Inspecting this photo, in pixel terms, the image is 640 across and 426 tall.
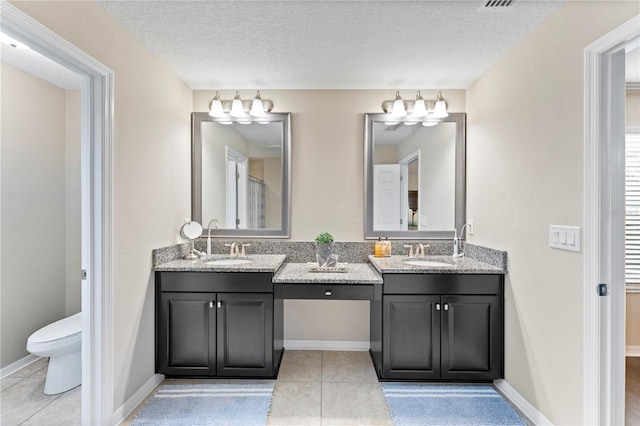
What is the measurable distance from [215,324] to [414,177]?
6.53 ft

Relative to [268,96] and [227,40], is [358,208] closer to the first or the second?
[268,96]

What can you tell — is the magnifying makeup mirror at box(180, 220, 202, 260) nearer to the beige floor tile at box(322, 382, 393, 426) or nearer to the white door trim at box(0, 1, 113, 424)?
the white door trim at box(0, 1, 113, 424)

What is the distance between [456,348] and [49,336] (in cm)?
274

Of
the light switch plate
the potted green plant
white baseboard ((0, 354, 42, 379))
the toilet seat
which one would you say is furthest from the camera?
the potted green plant

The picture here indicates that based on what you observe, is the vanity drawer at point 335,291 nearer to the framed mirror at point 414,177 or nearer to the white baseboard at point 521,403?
the framed mirror at point 414,177

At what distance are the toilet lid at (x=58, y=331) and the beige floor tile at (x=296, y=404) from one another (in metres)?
1.42

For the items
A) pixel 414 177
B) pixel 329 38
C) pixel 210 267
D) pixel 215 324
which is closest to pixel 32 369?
pixel 215 324

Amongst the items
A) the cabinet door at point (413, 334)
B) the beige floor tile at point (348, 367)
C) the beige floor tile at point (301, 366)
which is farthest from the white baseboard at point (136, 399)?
the cabinet door at point (413, 334)

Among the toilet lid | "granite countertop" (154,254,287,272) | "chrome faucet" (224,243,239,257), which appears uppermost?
"chrome faucet" (224,243,239,257)

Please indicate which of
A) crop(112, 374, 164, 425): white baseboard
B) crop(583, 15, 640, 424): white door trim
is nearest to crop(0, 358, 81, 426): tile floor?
crop(112, 374, 164, 425): white baseboard

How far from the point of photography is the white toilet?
2094 mm

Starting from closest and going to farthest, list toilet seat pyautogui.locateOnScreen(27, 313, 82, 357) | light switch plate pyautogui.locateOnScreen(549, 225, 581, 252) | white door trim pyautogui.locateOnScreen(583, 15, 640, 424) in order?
1. white door trim pyautogui.locateOnScreen(583, 15, 640, 424)
2. light switch plate pyautogui.locateOnScreen(549, 225, 581, 252)
3. toilet seat pyautogui.locateOnScreen(27, 313, 82, 357)

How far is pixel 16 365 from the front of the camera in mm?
2502

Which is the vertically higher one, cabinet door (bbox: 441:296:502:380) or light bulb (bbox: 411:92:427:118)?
light bulb (bbox: 411:92:427:118)
